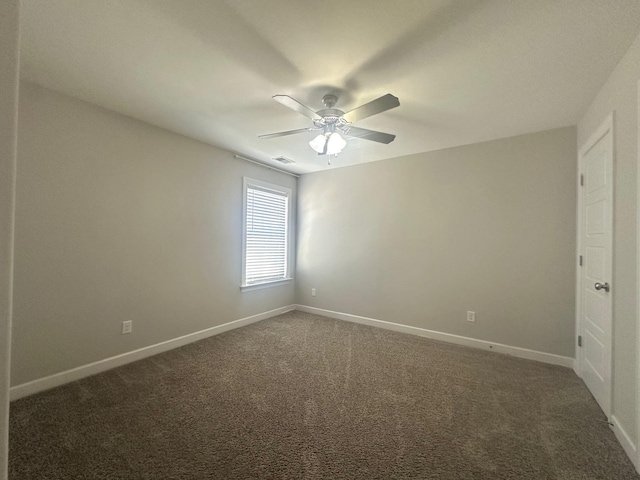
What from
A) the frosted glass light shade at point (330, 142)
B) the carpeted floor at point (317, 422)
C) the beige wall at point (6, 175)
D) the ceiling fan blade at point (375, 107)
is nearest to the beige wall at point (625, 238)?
the carpeted floor at point (317, 422)

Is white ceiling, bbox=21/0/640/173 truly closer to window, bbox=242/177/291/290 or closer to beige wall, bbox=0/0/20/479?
beige wall, bbox=0/0/20/479

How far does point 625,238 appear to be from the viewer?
5.60 feet

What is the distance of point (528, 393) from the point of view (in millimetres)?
2225

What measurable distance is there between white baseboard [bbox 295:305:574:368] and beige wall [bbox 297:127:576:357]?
0.19 feet

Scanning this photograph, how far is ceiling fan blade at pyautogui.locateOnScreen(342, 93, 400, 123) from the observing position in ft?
5.68

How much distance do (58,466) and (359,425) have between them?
176 cm

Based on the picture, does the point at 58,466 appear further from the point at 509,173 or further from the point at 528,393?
the point at 509,173

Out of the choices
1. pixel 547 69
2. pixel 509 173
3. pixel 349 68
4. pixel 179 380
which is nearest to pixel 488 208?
pixel 509 173

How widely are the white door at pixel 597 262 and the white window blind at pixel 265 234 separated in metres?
3.76

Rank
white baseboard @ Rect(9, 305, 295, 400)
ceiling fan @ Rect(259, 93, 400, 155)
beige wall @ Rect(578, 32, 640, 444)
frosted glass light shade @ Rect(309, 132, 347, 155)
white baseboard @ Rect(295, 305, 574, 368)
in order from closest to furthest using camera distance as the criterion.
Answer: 1. beige wall @ Rect(578, 32, 640, 444)
2. ceiling fan @ Rect(259, 93, 400, 155)
3. white baseboard @ Rect(9, 305, 295, 400)
4. frosted glass light shade @ Rect(309, 132, 347, 155)
5. white baseboard @ Rect(295, 305, 574, 368)

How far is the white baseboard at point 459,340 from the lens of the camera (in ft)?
9.04

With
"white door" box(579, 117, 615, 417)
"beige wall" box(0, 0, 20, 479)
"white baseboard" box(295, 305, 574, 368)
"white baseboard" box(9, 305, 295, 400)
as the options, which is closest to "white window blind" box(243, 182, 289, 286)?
"white baseboard" box(9, 305, 295, 400)

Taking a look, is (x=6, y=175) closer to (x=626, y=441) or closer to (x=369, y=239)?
(x=626, y=441)

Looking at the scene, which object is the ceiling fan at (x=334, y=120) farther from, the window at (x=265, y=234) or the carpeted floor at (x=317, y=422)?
the carpeted floor at (x=317, y=422)
